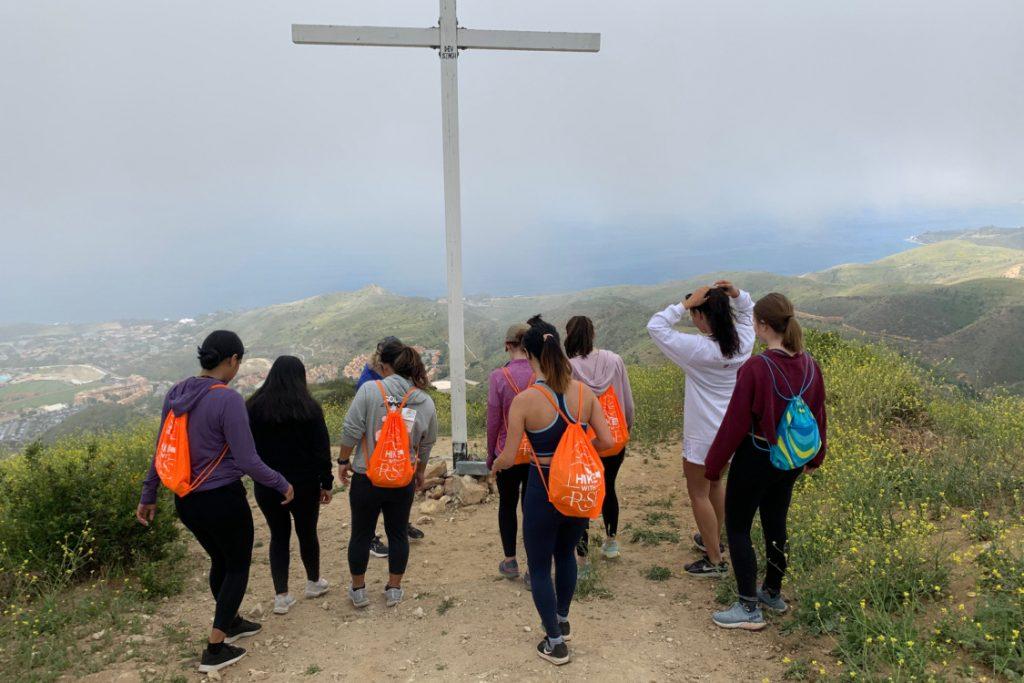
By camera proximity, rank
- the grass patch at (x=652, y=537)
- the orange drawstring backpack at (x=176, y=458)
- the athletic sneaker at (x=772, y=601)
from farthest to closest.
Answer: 1. the grass patch at (x=652, y=537)
2. the athletic sneaker at (x=772, y=601)
3. the orange drawstring backpack at (x=176, y=458)

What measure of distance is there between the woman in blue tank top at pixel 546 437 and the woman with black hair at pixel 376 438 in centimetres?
104

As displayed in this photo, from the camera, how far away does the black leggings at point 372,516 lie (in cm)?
397

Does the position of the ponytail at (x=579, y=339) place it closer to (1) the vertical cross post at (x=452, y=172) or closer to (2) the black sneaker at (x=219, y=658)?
(1) the vertical cross post at (x=452, y=172)

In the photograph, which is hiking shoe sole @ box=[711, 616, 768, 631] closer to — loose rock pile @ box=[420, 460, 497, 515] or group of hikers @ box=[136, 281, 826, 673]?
group of hikers @ box=[136, 281, 826, 673]

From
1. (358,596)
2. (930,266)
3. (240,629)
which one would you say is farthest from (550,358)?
(930,266)

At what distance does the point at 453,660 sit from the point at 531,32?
5935 millimetres

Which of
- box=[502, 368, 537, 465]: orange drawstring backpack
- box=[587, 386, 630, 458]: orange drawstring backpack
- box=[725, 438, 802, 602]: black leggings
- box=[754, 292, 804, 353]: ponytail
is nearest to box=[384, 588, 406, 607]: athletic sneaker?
box=[502, 368, 537, 465]: orange drawstring backpack

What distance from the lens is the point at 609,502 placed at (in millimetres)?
4551

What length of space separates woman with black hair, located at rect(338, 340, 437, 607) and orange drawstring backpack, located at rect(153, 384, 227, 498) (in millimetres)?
987

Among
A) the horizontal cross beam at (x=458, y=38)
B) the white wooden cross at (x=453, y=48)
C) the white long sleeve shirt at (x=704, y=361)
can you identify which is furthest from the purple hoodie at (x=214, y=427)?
the horizontal cross beam at (x=458, y=38)

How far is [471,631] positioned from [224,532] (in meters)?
1.68

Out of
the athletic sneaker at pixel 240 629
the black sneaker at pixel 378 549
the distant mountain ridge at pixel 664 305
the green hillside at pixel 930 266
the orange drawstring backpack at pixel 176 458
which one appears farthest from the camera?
the green hillside at pixel 930 266

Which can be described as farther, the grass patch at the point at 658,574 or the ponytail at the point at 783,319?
the grass patch at the point at 658,574

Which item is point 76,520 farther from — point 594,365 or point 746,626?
point 746,626
